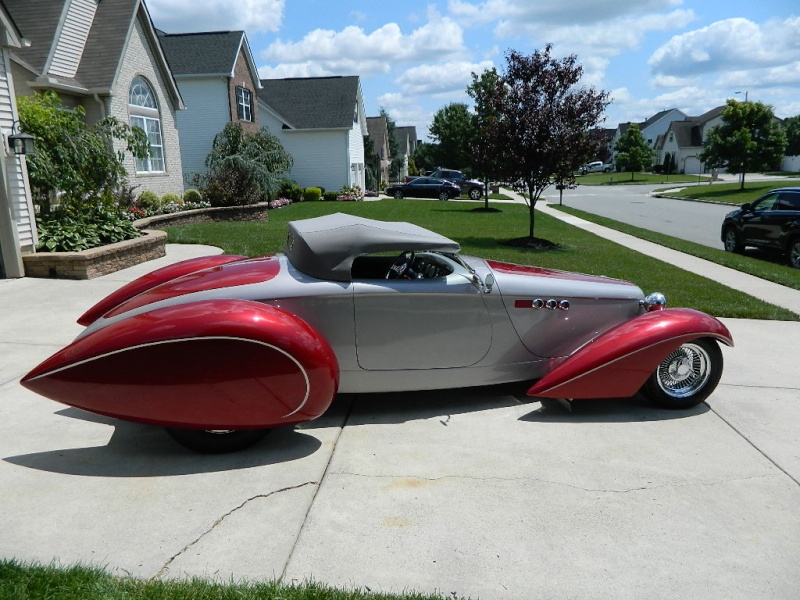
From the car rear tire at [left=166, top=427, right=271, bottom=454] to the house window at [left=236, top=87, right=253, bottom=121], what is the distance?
85.4 feet

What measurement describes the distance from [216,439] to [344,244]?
1.44 meters

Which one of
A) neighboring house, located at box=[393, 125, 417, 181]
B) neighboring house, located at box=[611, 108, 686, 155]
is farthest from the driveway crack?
neighboring house, located at box=[611, 108, 686, 155]

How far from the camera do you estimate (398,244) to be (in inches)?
165

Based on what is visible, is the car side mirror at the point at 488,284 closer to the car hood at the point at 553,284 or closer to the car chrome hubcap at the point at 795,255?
the car hood at the point at 553,284

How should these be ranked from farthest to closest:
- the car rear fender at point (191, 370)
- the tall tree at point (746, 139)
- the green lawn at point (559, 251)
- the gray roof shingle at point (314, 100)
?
1. the tall tree at point (746, 139)
2. the gray roof shingle at point (314, 100)
3. the green lawn at point (559, 251)
4. the car rear fender at point (191, 370)

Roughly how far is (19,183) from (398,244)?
7.58m

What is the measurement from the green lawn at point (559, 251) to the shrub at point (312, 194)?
872cm

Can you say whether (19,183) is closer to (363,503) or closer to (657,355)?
(363,503)

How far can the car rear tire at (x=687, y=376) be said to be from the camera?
446 cm

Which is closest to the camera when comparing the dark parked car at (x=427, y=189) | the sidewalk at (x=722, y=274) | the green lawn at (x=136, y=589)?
the green lawn at (x=136, y=589)

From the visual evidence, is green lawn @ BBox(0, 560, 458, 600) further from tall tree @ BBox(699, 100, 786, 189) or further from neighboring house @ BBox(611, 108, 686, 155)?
neighboring house @ BBox(611, 108, 686, 155)

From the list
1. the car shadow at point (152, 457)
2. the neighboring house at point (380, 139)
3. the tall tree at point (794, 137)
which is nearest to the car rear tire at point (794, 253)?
the car shadow at point (152, 457)

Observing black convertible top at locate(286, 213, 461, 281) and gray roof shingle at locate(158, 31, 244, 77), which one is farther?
gray roof shingle at locate(158, 31, 244, 77)

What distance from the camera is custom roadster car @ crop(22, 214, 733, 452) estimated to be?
11.2 ft
